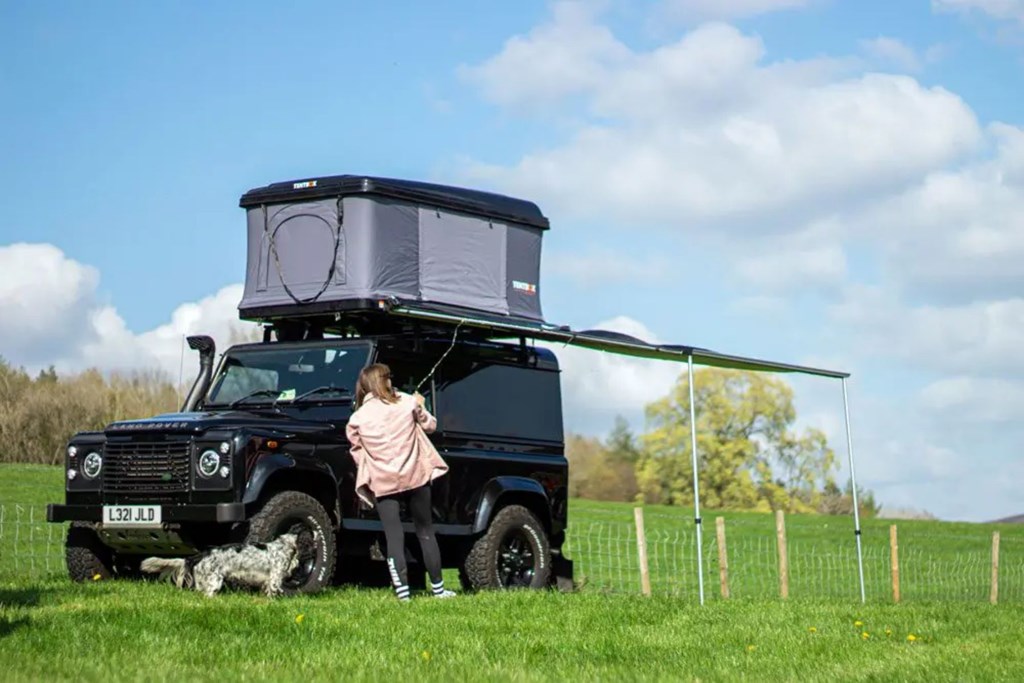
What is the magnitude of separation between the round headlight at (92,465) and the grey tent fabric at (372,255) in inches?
79.8

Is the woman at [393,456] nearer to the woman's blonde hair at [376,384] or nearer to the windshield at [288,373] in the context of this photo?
the woman's blonde hair at [376,384]

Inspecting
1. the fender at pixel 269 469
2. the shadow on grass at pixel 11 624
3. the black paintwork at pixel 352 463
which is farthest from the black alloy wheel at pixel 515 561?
the shadow on grass at pixel 11 624

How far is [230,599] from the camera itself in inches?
438

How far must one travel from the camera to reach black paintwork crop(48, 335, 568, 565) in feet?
38.8

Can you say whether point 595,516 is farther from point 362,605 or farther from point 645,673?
point 645,673

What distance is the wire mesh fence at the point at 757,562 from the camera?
68.0 feet

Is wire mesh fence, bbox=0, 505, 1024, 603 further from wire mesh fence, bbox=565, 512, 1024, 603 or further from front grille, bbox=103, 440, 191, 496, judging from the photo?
front grille, bbox=103, 440, 191, 496

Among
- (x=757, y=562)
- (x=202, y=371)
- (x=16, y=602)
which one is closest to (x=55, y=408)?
(x=757, y=562)

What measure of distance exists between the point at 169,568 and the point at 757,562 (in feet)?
72.2

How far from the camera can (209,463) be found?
11789 millimetres

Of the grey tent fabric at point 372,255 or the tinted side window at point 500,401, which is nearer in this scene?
the grey tent fabric at point 372,255

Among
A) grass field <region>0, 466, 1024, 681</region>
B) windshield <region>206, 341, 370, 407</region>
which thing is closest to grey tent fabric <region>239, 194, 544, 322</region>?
windshield <region>206, 341, 370, 407</region>

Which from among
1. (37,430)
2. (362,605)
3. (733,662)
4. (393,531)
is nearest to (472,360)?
(393,531)

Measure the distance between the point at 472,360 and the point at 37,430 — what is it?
2031 cm
